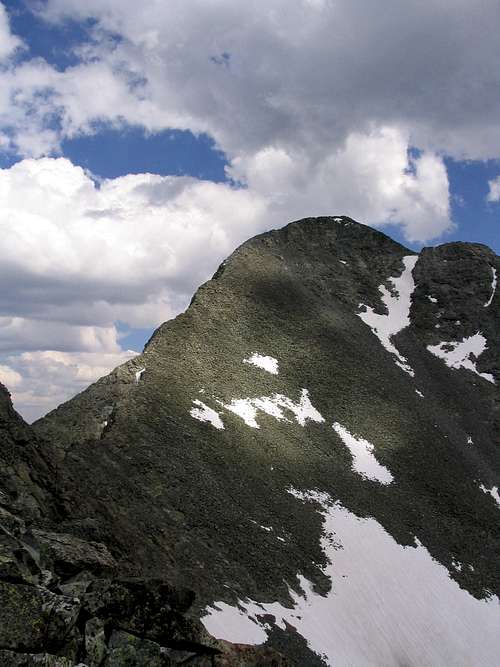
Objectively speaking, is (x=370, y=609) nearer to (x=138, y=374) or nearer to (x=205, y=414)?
(x=205, y=414)

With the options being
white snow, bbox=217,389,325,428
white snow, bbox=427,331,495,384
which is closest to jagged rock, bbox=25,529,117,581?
white snow, bbox=217,389,325,428

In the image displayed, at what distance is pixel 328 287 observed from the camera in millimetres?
79375

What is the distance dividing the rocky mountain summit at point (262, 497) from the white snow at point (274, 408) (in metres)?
0.17

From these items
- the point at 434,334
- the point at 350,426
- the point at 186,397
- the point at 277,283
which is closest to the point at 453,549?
the point at 350,426

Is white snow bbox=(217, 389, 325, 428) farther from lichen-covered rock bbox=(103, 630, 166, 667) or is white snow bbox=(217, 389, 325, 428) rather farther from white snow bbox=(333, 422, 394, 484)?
lichen-covered rock bbox=(103, 630, 166, 667)

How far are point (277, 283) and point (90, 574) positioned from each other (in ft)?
195

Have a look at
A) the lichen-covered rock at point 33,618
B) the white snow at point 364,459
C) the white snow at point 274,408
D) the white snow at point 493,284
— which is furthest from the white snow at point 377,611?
the white snow at point 493,284

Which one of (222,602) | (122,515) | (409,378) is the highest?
(409,378)

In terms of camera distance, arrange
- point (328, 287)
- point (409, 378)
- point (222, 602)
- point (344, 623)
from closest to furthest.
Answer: point (222, 602)
point (344, 623)
point (409, 378)
point (328, 287)

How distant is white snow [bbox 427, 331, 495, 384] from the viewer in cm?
7500

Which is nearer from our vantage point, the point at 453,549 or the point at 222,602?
the point at 222,602

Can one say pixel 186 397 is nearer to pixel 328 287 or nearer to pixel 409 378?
pixel 409 378

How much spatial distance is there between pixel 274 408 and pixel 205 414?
8.65 meters

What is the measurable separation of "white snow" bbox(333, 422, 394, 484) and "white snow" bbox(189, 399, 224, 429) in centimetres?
1297
